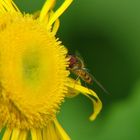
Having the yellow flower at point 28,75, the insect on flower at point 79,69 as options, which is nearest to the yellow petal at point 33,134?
the yellow flower at point 28,75

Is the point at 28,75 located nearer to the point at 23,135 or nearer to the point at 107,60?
the point at 23,135

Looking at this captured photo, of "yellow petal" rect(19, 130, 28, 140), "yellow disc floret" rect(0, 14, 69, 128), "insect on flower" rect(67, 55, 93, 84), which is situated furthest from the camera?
"insect on flower" rect(67, 55, 93, 84)

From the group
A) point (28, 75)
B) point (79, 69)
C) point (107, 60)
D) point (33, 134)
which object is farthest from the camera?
point (107, 60)

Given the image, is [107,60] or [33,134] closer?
[33,134]

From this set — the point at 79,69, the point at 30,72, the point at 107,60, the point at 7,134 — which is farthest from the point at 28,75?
the point at 107,60

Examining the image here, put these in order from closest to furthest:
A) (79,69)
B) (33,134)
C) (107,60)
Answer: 1. (33,134)
2. (79,69)
3. (107,60)

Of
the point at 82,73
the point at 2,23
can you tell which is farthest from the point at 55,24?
the point at 2,23

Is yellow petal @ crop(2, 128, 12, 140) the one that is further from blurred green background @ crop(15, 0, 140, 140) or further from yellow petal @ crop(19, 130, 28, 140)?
blurred green background @ crop(15, 0, 140, 140)

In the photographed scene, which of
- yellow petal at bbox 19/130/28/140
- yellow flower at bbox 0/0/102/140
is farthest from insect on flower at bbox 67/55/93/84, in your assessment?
yellow petal at bbox 19/130/28/140
